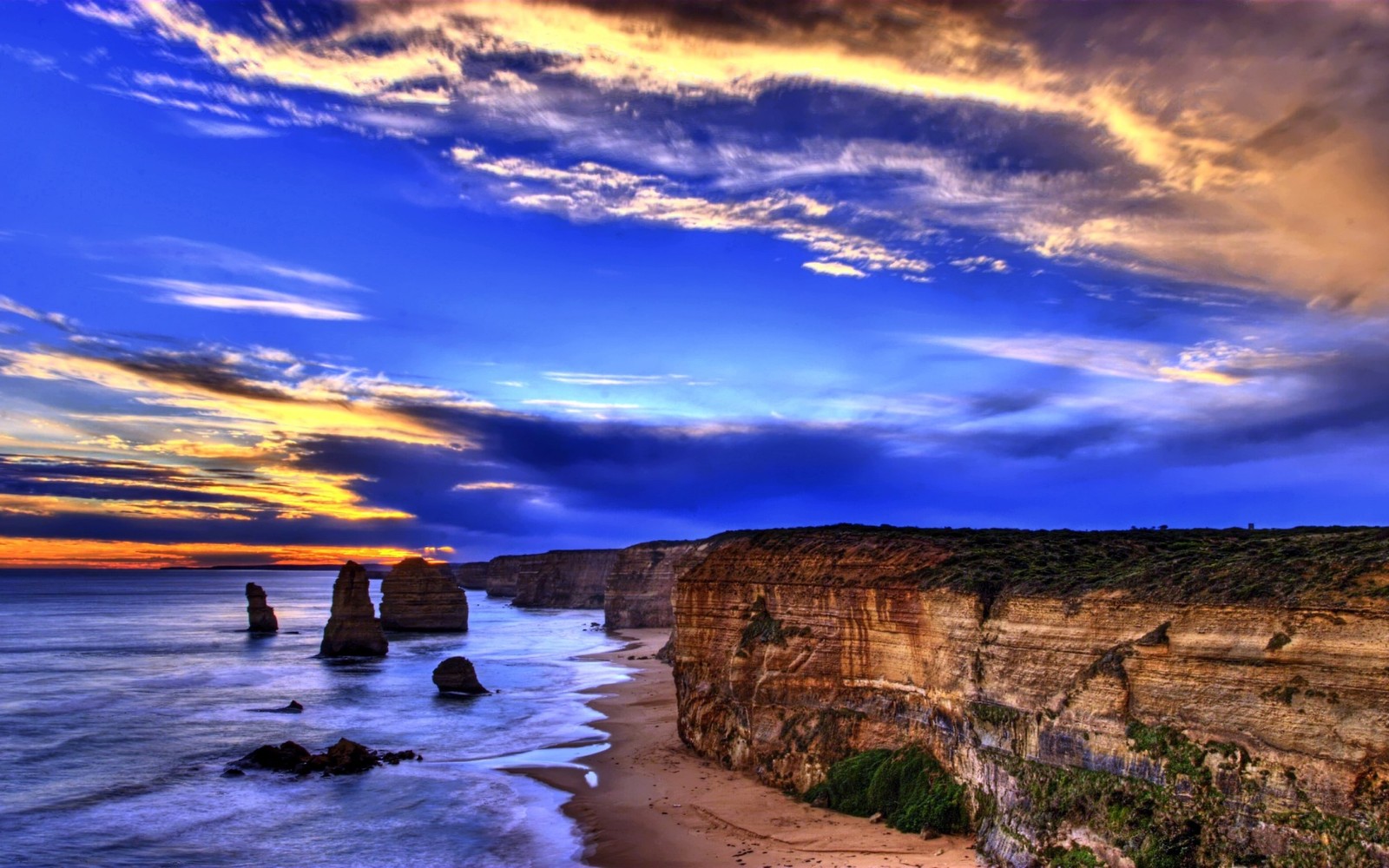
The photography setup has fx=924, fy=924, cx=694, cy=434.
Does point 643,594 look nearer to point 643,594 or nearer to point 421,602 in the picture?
point 643,594

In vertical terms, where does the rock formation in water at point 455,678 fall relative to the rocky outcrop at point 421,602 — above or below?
below

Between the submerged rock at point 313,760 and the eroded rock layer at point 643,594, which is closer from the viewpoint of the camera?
the submerged rock at point 313,760

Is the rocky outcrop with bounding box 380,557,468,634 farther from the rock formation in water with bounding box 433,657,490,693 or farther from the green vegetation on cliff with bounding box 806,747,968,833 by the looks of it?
the green vegetation on cliff with bounding box 806,747,968,833

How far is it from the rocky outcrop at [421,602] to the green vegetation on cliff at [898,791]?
87660 mm

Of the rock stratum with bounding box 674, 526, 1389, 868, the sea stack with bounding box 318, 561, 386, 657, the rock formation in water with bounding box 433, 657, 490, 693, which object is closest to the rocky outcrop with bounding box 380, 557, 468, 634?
the sea stack with bounding box 318, 561, 386, 657

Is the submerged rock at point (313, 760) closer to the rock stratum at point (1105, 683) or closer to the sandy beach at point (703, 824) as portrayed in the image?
the sandy beach at point (703, 824)

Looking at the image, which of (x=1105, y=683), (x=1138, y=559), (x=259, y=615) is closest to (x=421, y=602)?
(x=259, y=615)

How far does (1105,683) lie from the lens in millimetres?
20016

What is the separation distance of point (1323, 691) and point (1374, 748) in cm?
110

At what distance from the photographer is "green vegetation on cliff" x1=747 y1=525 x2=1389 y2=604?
17609mm

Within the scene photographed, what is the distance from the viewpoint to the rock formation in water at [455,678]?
59125 millimetres

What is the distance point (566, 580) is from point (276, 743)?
14001 centimetres

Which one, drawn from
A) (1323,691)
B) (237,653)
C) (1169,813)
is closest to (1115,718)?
(1169,813)

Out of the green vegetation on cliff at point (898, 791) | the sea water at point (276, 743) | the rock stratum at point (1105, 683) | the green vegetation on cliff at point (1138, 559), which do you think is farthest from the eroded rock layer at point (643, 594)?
the green vegetation on cliff at point (898, 791)
